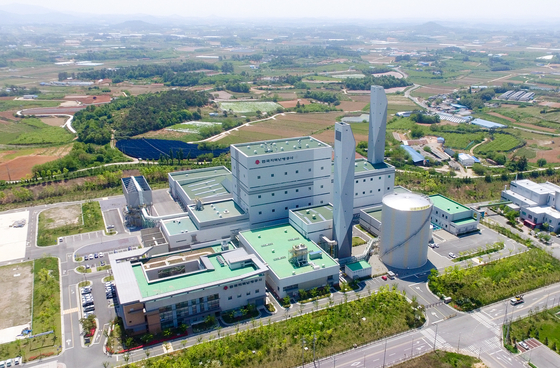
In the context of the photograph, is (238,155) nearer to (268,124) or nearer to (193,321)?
(193,321)

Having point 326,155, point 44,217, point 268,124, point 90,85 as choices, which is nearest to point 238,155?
point 326,155

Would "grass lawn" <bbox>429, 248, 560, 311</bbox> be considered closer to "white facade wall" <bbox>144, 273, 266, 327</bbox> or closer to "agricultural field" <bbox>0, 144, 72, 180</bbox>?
"white facade wall" <bbox>144, 273, 266, 327</bbox>

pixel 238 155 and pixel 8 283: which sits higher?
pixel 238 155

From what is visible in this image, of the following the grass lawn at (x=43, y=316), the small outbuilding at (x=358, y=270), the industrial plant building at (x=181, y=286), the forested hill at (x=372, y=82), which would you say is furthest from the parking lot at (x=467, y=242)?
the forested hill at (x=372, y=82)

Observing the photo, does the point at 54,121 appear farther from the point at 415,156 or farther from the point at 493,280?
the point at 493,280

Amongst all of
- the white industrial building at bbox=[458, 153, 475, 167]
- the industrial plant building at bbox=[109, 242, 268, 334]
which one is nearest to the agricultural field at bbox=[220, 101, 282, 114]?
the white industrial building at bbox=[458, 153, 475, 167]

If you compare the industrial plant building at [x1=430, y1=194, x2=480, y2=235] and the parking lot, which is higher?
the industrial plant building at [x1=430, y1=194, x2=480, y2=235]
